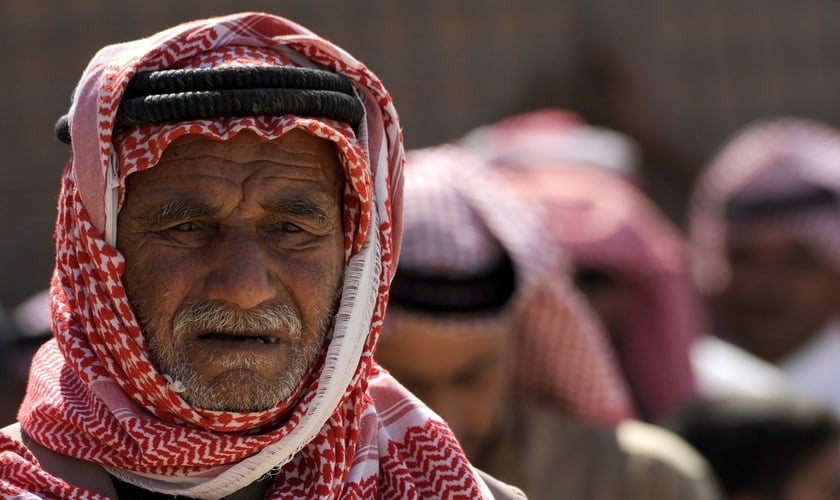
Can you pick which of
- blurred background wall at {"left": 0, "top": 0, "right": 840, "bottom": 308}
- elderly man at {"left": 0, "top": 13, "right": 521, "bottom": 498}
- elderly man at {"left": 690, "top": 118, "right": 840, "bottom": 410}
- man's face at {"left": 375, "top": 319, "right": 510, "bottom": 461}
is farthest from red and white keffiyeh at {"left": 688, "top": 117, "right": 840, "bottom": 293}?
elderly man at {"left": 0, "top": 13, "right": 521, "bottom": 498}

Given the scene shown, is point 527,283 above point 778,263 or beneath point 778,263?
above

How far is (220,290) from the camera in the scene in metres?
4.04

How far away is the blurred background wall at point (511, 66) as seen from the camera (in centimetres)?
1154

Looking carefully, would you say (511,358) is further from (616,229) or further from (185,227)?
(185,227)

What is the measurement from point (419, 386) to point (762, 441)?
1876 millimetres

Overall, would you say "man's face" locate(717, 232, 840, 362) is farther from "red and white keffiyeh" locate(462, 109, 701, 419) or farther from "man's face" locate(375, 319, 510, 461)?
"man's face" locate(375, 319, 510, 461)

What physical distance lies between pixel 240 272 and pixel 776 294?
229 inches

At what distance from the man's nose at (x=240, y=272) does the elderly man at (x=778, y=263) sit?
5188mm

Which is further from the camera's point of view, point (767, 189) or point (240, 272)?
point (767, 189)

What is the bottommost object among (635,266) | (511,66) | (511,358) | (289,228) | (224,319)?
(511,66)

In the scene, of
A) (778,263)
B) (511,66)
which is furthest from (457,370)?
(511,66)

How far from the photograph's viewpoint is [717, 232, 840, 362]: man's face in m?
9.46

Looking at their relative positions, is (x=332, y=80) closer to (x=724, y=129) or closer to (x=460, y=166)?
(x=460, y=166)

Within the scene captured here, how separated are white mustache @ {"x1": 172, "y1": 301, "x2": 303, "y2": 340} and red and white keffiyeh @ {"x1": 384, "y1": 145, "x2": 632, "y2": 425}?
259 centimetres
